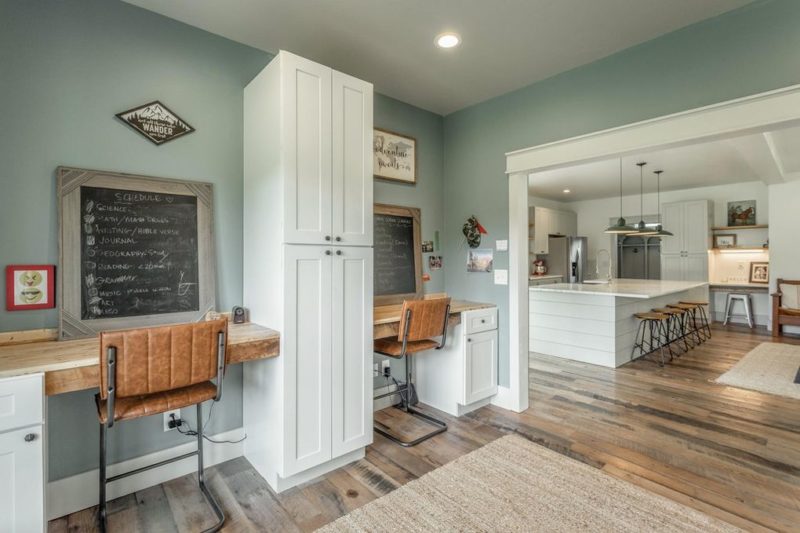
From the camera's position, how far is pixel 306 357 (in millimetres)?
2209

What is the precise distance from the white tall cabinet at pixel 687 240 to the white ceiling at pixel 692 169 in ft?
1.48

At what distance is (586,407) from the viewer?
3361mm

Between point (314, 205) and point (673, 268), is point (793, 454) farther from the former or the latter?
point (673, 268)

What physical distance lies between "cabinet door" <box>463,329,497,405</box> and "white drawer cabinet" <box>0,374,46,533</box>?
2473mm

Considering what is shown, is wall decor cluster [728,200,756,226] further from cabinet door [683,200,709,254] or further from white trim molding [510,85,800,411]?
white trim molding [510,85,800,411]

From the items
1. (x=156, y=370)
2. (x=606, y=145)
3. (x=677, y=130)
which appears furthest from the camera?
(x=606, y=145)

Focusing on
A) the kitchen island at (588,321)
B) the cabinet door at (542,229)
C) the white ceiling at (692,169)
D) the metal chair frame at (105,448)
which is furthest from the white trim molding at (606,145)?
the cabinet door at (542,229)

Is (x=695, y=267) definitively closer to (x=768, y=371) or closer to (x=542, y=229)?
(x=542, y=229)

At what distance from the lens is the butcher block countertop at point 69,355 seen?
156 cm

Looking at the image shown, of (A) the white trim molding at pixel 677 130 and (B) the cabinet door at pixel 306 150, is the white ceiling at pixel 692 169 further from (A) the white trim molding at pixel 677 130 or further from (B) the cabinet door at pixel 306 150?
(B) the cabinet door at pixel 306 150

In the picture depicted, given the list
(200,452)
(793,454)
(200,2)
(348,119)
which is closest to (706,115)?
(348,119)

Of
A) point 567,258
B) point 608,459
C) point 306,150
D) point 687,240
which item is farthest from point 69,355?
point 687,240

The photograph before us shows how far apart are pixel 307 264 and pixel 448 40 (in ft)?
5.39

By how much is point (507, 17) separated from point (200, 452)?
2.93m
